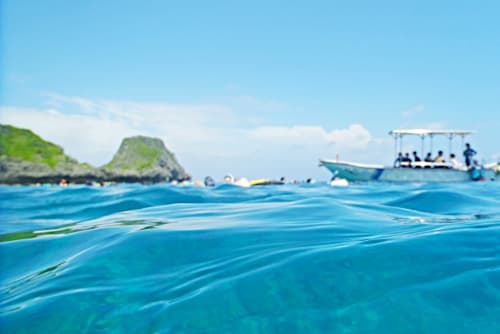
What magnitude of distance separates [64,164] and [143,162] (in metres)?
18.2

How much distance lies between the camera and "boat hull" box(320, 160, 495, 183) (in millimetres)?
26094

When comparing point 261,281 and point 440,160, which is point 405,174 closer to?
point 440,160

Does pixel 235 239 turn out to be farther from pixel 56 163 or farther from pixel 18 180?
pixel 56 163

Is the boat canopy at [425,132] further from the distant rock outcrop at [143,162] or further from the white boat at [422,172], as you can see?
the distant rock outcrop at [143,162]

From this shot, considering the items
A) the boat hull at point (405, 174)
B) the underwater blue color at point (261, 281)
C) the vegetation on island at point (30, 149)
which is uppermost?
the vegetation on island at point (30, 149)

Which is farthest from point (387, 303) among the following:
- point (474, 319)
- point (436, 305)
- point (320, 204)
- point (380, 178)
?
point (380, 178)

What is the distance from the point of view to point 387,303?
1948 millimetres

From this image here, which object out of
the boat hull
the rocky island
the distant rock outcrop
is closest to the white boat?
the boat hull

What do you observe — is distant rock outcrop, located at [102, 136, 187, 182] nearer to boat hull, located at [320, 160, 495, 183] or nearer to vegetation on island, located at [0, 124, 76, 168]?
vegetation on island, located at [0, 124, 76, 168]

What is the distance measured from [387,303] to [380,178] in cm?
2680

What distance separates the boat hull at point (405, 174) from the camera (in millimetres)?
26094

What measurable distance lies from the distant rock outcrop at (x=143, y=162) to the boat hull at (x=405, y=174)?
153 ft

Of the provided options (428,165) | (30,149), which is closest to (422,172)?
(428,165)

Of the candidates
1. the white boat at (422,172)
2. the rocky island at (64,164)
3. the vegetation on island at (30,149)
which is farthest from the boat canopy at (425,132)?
the vegetation on island at (30,149)
